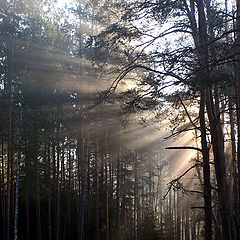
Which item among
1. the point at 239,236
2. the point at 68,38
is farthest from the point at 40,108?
the point at 239,236

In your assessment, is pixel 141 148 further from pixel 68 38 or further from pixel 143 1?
pixel 143 1

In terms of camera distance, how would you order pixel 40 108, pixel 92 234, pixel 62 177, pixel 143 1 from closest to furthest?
pixel 143 1 < pixel 40 108 < pixel 92 234 < pixel 62 177

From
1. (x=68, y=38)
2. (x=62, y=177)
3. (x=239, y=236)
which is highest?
(x=68, y=38)

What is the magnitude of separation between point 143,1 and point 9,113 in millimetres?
10379

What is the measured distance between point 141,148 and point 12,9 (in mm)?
13053

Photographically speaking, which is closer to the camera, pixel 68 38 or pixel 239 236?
pixel 239 236

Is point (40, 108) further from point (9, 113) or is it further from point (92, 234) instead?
point (92, 234)

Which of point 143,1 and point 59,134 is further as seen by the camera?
point 59,134

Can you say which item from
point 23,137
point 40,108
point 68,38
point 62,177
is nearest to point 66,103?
point 40,108

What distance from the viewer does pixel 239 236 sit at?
986 centimetres

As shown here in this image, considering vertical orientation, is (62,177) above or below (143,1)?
below

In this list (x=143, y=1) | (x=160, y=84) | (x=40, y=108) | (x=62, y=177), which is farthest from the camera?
(x=62, y=177)

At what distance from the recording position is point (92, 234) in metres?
20.7

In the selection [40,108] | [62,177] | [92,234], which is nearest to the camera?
[40,108]
